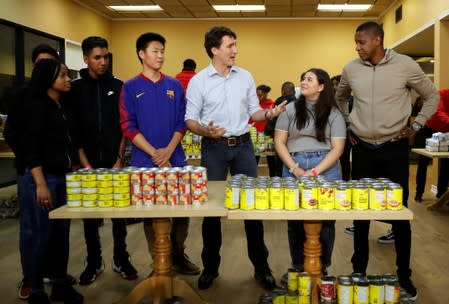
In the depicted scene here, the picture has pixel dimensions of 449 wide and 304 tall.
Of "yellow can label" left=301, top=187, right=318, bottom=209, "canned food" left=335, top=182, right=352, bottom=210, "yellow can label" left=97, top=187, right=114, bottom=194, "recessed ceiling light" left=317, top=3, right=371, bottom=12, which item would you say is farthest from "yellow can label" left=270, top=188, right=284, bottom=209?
"recessed ceiling light" left=317, top=3, right=371, bottom=12

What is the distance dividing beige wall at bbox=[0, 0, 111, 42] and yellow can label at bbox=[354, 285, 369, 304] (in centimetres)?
715

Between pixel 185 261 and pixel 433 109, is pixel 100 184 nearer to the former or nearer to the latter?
pixel 185 261

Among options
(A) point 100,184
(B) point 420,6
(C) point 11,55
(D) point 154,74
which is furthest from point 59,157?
(B) point 420,6

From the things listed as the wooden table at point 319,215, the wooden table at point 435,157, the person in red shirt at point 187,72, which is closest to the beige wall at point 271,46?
the wooden table at point 435,157

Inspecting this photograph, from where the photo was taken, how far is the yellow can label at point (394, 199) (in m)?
2.36

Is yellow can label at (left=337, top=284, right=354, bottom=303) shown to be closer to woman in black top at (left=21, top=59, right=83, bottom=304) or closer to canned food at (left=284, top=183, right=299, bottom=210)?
canned food at (left=284, top=183, right=299, bottom=210)

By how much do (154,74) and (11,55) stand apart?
620cm

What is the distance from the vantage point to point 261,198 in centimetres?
240

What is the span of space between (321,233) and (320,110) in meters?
0.76

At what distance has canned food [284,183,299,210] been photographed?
2383 mm

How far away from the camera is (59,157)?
9.56 feet

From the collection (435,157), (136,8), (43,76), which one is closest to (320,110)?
(43,76)

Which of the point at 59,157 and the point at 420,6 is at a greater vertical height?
the point at 420,6

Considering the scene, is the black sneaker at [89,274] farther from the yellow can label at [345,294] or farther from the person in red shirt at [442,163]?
the person in red shirt at [442,163]
